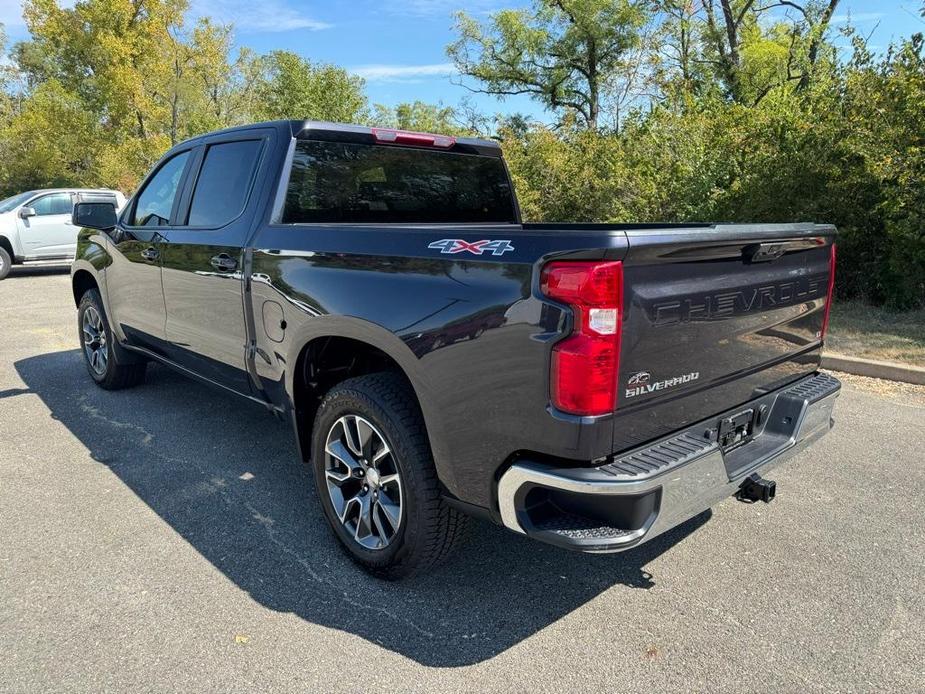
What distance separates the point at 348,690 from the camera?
2.34m

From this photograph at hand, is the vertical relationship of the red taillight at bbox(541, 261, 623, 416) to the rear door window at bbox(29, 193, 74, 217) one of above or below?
below

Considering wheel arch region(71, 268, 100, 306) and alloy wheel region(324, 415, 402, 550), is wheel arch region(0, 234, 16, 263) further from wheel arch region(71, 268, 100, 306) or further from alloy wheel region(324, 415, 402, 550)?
alloy wheel region(324, 415, 402, 550)


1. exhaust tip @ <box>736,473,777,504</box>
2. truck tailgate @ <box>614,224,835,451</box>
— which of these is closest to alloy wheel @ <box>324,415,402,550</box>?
truck tailgate @ <box>614,224,835,451</box>

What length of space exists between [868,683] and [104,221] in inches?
206

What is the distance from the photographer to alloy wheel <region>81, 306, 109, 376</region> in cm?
563

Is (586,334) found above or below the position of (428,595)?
above

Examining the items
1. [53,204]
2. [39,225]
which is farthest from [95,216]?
[53,204]

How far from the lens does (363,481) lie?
9.78 ft

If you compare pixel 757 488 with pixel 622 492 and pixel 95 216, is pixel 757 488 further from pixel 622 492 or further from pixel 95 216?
pixel 95 216

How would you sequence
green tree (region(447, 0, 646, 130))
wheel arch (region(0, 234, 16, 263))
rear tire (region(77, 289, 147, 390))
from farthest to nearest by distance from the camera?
green tree (region(447, 0, 646, 130)) → wheel arch (region(0, 234, 16, 263)) → rear tire (region(77, 289, 147, 390))

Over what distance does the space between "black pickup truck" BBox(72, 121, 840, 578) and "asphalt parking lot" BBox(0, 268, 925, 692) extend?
379 millimetres

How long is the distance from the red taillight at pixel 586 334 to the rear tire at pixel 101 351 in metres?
4.49

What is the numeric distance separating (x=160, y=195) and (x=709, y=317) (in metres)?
3.77

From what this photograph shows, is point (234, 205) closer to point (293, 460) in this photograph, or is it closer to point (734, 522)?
point (293, 460)
